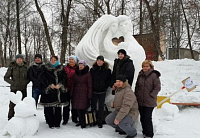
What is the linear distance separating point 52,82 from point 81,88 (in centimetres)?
57

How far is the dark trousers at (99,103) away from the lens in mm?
4336

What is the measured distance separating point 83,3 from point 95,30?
464 inches

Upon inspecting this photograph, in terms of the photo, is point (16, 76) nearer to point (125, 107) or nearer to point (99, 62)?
point (99, 62)

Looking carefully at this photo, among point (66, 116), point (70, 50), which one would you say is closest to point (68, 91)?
point (66, 116)

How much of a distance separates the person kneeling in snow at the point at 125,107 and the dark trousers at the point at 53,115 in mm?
1218

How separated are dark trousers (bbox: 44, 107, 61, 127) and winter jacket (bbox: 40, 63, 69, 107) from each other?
0.59ft

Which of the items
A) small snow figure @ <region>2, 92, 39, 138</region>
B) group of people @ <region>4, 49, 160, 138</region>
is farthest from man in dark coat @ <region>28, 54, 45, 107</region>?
small snow figure @ <region>2, 92, 39, 138</region>

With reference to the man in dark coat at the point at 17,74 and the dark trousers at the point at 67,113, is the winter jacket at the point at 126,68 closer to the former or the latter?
the dark trousers at the point at 67,113

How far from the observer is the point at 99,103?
4367mm

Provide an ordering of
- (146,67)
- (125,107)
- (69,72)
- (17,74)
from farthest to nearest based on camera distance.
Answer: (69,72) → (17,74) → (146,67) → (125,107)

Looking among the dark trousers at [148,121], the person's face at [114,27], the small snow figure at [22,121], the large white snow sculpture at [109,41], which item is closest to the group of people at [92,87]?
the dark trousers at [148,121]

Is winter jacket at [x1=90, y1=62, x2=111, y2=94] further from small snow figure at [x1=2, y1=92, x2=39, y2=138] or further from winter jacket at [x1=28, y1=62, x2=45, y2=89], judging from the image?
small snow figure at [x1=2, y1=92, x2=39, y2=138]

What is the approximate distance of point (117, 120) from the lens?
360cm

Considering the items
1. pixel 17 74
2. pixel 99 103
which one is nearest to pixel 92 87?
pixel 99 103
